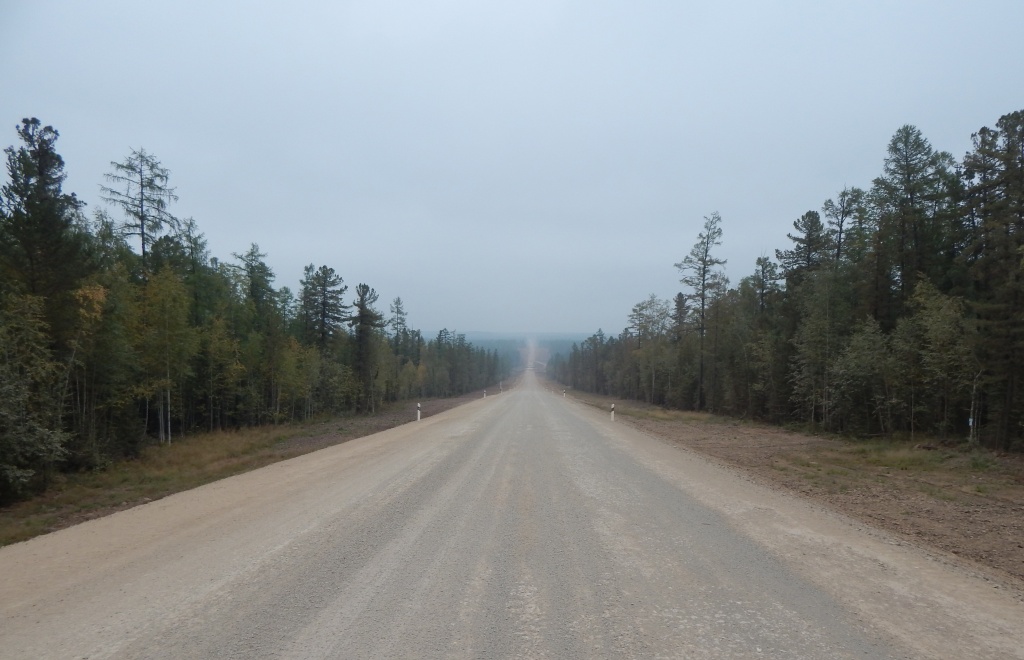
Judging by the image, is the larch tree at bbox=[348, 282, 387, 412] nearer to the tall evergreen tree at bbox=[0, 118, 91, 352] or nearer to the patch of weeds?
the tall evergreen tree at bbox=[0, 118, 91, 352]

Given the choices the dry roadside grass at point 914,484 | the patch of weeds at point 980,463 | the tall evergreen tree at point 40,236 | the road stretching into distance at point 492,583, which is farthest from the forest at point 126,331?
the patch of weeds at point 980,463

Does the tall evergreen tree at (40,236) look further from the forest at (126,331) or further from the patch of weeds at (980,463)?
the patch of weeds at (980,463)

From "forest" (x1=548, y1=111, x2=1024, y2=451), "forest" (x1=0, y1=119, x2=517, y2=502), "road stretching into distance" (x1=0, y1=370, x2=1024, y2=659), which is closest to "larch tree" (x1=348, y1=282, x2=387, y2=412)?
"forest" (x1=0, y1=119, x2=517, y2=502)

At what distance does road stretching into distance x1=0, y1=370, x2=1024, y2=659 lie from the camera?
3.83m

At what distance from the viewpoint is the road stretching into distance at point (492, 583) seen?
383 cm

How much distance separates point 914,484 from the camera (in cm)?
1212

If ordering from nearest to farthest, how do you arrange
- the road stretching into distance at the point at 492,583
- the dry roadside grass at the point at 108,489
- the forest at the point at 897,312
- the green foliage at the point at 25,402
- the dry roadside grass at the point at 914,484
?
the road stretching into distance at the point at 492,583, the dry roadside grass at the point at 914,484, the dry roadside grass at the point at 108,489, the green foliage at the point at 25,402, the forest at the point at 897,312

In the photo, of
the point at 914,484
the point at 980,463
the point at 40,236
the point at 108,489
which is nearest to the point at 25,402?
the point at 108,489

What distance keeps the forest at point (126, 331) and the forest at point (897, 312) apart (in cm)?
2970

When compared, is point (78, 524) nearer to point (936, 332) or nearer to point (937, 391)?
point (936, 332)

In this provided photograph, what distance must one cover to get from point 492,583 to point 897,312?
3030cm

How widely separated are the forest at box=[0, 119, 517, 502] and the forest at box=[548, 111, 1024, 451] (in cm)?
2970

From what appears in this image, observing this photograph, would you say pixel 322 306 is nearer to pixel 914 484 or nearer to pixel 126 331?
pixel 126 331

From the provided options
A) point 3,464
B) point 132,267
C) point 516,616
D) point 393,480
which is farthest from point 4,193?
point 516,616
